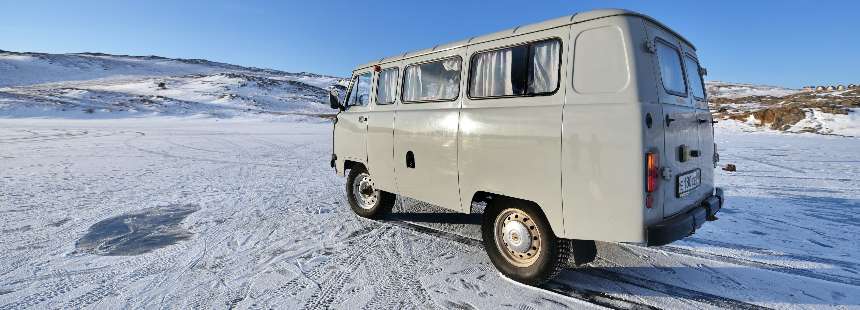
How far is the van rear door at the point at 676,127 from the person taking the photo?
137 inches

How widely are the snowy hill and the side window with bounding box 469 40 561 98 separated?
869 inches

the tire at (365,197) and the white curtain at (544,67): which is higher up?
the white curtain at (544,67)

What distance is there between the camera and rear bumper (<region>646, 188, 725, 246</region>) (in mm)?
3268

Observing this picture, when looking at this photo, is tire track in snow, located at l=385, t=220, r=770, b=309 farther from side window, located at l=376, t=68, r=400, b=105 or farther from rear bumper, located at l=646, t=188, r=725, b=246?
side window, located at l=376, t=68, r=400, b=105

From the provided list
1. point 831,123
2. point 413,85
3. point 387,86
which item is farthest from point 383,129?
point 831,123

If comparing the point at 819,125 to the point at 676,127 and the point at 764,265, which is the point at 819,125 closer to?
the point at 764,265

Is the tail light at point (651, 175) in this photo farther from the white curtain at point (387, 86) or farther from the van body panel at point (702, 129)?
the white curtain at point (387, 86)

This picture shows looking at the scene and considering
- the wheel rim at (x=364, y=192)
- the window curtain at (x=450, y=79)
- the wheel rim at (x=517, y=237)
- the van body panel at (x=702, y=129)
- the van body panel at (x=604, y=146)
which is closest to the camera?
the van body panel at (x=604, y=146)

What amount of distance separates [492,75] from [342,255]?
8.28 feet

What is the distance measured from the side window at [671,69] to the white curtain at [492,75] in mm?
1253

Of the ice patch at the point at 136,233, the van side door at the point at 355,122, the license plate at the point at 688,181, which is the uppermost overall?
the van side door at the point at 355,122

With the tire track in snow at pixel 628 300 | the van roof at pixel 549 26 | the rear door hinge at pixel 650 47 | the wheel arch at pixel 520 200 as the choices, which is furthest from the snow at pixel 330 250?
the van roof at pixel 549 26

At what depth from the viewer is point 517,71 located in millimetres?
3963

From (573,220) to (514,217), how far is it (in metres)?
0.69
